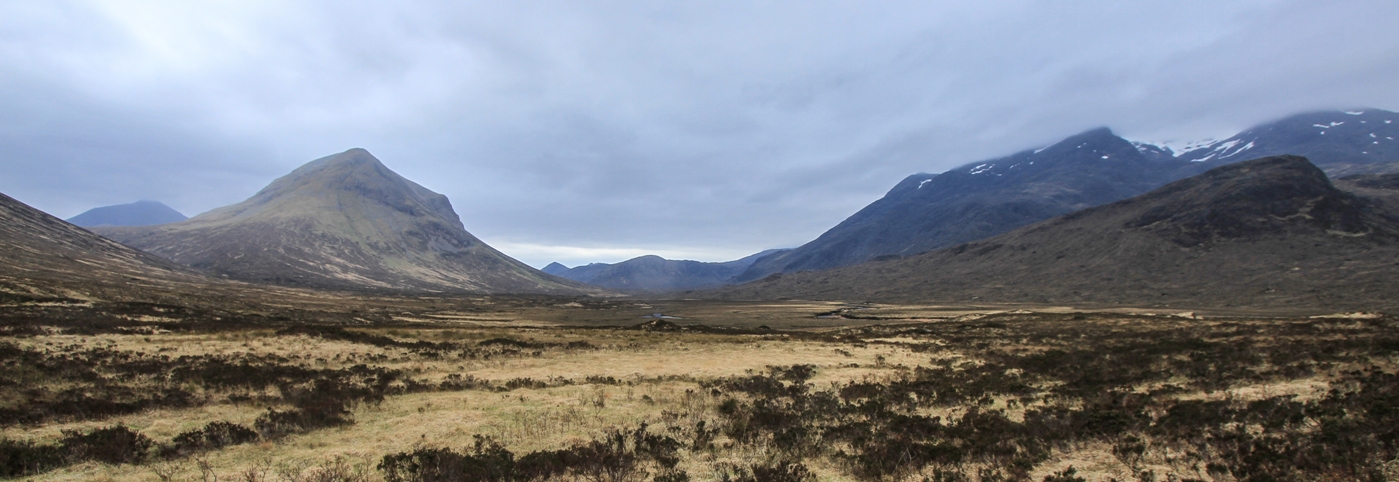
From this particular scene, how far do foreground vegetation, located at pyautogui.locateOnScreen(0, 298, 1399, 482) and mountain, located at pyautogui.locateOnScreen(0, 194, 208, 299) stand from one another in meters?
59.0

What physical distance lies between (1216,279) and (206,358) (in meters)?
163

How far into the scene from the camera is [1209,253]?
12650cm

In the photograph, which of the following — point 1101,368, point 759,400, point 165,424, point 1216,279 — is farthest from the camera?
point 1216,279

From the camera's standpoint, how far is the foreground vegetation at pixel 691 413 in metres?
11.1

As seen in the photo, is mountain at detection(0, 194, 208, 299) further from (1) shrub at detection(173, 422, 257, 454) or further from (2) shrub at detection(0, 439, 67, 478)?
(2) shrub at detection(0, 439, 67, 478)

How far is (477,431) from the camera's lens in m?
14.7

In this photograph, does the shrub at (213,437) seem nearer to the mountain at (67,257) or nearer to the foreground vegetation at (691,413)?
the foreground vegetation at (691,413)

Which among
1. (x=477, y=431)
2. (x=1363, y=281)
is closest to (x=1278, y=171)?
(x=1363, y=281)

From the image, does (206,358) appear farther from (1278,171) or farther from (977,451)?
(1278,171)

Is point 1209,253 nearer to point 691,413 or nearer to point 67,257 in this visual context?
point 691,413

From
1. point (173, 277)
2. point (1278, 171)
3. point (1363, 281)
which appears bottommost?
point (1363, 281)

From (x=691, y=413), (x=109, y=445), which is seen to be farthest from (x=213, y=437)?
(x=691, y=413)

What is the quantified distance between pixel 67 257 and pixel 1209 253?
876 feet

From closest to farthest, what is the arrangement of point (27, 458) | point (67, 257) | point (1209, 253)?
point (27, 458) < point (67, 257) < point (1209, 253)
